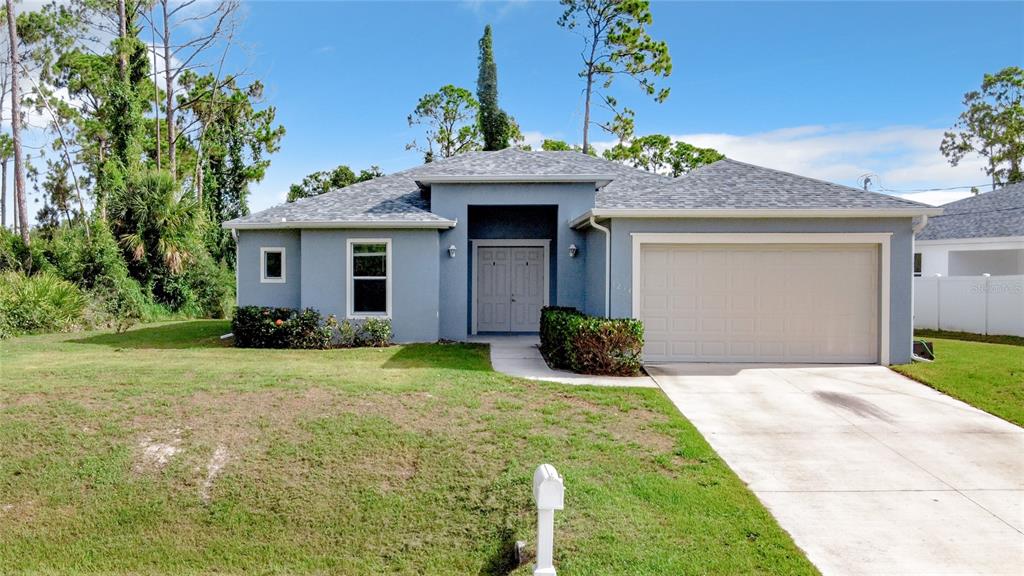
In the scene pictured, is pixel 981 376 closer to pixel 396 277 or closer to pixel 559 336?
pixel 559 336

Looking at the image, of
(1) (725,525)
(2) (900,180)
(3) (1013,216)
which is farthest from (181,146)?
(2) (900,180)

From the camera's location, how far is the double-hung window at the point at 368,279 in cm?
1358

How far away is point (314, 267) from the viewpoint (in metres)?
13.6

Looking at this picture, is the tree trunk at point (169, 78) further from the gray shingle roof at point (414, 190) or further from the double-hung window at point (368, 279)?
the double-hung window at point (368, 279)

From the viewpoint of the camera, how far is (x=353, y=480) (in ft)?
20.0

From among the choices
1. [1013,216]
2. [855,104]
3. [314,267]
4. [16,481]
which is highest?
[855,104]

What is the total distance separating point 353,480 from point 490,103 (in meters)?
18.6

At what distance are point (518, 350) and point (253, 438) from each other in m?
6.82

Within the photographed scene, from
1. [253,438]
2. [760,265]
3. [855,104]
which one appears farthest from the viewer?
[855,104]

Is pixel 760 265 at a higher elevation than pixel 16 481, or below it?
higher

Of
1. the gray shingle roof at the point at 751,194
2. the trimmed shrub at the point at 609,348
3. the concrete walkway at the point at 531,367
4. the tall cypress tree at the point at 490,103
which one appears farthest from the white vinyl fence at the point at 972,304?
the tall cypress tree at the point at 490,103

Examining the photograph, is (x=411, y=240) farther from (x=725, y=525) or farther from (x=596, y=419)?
(x=725, y=525)

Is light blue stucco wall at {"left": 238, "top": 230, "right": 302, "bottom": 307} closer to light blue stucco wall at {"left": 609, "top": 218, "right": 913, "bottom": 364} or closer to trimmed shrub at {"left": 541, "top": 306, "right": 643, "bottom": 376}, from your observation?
trimmed shrub at {"left": 541, "top": 306, "right": 643, "bottom": 376}

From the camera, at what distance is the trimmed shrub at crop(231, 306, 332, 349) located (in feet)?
42.7
